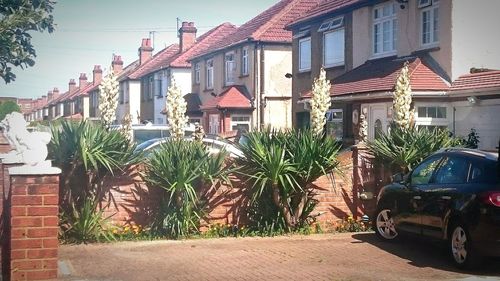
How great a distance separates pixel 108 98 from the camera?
11.8m

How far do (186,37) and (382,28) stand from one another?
21801 millimetres

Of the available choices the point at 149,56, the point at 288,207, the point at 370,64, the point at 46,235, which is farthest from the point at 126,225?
the point at 149,56

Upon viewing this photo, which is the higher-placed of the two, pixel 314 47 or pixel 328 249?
pixel 314 47

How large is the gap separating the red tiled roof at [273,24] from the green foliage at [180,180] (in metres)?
17.9

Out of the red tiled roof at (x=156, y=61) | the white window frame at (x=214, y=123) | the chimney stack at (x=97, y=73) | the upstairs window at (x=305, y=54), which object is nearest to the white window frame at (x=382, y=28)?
the upstairs window at (x=305, y=54)

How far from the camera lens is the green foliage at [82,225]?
8.59m

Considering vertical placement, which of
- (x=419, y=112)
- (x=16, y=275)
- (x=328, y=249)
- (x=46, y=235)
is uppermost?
(x=419, y=112)

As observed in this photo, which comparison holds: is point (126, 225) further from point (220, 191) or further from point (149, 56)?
point (149, 56)

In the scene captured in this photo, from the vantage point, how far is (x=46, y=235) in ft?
16.6

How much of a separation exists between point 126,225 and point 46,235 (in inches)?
163

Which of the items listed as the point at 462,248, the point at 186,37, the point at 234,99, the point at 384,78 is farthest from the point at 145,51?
the point at 462,248

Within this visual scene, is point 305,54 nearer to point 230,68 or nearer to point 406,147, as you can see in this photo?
point 230,68

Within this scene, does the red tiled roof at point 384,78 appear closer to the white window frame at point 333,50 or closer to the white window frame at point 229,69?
the white window frame at point 333,50

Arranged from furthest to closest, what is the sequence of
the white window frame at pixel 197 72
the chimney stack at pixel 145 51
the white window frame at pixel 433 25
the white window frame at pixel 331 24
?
1. the chimney stack at pixel 145 51
2. the white window frame at pixel 197 72
3. the white window frame at pixel 331 24
4. the white window frame at pixel 433 25
